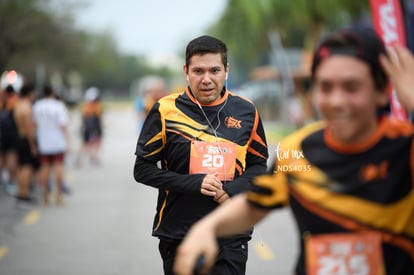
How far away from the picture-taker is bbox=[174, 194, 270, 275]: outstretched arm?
2273mm

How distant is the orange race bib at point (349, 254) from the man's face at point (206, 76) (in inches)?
82.9

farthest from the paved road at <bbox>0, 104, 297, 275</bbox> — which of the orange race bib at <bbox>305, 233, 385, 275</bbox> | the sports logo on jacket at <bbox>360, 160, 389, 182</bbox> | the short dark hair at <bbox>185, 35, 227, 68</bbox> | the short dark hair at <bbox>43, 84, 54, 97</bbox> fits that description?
the sports logo on jacket at <bbox>360, 160, 389, 182</bbox>

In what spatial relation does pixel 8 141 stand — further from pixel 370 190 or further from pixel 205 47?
pixel 370 190

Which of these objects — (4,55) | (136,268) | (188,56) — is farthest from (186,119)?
(4,55)

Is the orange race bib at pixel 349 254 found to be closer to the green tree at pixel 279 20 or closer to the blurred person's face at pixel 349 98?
the blurred person's face at pixel 349 98

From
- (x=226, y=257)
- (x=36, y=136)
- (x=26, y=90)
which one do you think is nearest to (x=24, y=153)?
(x=36, y=136)

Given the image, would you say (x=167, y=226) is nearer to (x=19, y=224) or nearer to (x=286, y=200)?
(x=286, y=200)

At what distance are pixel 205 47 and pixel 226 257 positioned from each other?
127 centimetres

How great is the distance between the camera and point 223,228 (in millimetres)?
2451

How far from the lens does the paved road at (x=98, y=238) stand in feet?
26.5

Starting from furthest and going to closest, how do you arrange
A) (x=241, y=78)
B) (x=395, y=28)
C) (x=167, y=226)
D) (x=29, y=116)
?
(x=241, y=78)
(x=29, y=116)
(x=395, y=28)
(x=167, y=226)

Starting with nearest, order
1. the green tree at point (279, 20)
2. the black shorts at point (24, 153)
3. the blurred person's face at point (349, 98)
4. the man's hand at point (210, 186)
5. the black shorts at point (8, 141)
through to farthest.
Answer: the blurred person's face at point (349, 98)
the man's hand at point (210, 186)
the black shorts at point (24, 153)
the black shorts at point (8, 141)
the green tree at point (279, 20)

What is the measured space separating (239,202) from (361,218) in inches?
17.6

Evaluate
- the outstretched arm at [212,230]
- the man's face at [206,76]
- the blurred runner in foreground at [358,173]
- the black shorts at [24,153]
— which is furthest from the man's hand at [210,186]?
the black shorts at [24,153]
